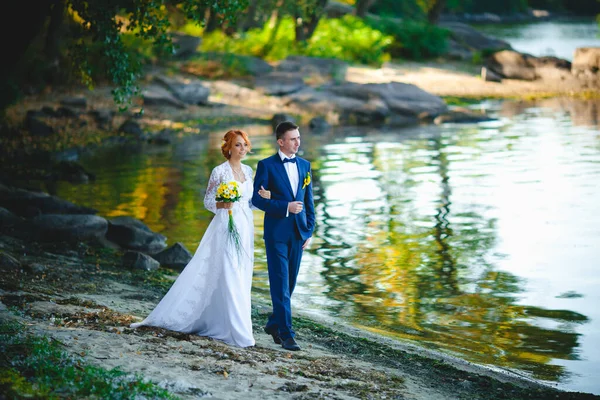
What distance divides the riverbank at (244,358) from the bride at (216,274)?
0.18m

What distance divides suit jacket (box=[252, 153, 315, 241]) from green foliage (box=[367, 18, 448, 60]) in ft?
148

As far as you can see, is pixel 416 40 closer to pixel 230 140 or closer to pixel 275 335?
pixel 230 140

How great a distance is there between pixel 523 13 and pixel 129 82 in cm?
11269

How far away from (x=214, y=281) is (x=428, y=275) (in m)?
5.59

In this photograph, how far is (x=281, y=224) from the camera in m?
8.73

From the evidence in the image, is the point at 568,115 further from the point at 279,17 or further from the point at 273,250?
the point at 273,250

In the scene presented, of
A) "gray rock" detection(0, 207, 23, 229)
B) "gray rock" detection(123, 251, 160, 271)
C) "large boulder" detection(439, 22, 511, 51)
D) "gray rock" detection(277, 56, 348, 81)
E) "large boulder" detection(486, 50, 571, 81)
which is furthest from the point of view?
"large boulder" detection(439, 22, 511, 51)

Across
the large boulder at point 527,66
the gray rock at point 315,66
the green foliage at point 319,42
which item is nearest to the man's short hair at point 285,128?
the gray rock at point 315,66

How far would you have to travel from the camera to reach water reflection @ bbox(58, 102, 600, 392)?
36.4 feet

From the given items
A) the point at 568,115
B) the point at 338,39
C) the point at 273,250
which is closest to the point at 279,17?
the point at 338,39

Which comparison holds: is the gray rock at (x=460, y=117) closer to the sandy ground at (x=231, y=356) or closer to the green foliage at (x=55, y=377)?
the sandy ground at (x=231, y=356)

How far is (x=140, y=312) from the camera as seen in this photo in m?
10.4

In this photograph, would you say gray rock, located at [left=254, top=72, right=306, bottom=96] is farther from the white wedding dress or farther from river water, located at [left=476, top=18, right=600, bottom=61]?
the white wedding dress

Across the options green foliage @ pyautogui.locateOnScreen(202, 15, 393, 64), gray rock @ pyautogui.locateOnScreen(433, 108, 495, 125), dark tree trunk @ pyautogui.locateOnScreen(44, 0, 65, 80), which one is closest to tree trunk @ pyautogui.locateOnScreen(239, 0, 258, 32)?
green foliage @ pyautogui.locateOnScreen(202, 15, 393, 64)
